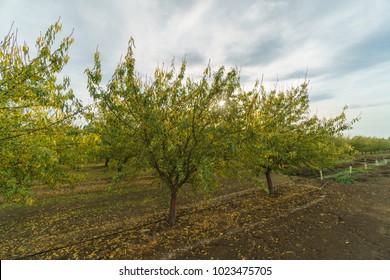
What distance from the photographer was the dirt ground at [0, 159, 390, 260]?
6.25m

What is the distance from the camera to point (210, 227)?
314 inches

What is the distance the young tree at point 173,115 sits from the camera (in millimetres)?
6254

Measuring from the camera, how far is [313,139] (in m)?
10.6

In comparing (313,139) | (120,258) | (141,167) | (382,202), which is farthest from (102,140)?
(382,202)

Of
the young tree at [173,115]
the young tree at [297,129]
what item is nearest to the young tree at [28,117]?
the young tree at [173,115]

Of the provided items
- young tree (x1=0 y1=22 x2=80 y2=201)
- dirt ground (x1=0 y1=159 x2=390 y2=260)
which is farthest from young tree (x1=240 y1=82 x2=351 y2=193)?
young tree (x1=0 y1=22 x2=80 y2=201)

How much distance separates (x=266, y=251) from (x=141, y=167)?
5083 millimetres

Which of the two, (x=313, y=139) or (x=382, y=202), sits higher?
(x=313, y=139)

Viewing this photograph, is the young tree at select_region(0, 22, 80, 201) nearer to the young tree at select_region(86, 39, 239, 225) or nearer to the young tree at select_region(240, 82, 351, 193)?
the young tree at select_region(86, 39, 239, 225)

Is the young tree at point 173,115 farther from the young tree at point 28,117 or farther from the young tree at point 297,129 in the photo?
the young tree at point 297,129

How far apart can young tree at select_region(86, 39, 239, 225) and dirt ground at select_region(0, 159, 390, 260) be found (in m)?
2.51

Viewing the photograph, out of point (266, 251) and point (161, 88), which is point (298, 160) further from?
point (161, 88)

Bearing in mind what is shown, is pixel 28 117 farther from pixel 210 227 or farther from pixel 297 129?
pixel 297 129

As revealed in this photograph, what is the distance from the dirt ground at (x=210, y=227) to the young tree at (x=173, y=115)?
2.51 meters
